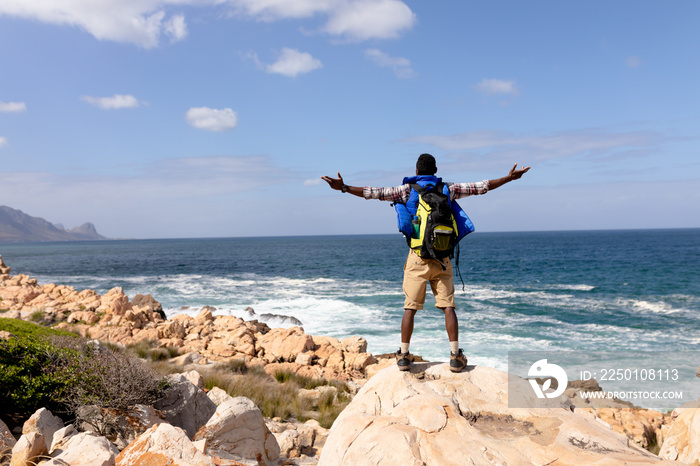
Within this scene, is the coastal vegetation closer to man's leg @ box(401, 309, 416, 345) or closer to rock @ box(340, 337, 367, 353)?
man's leg @ box(401, 309, 416, 345)

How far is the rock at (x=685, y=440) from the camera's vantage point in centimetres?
450

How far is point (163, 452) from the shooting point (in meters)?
3.97

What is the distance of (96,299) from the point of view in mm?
20016

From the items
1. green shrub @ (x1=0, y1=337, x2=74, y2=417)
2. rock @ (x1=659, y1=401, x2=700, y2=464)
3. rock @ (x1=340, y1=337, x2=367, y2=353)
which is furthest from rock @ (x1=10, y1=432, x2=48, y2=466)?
rock @ (x1=340, y1=337, x2=367, y2=353)

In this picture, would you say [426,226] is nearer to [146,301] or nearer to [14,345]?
[14,345]

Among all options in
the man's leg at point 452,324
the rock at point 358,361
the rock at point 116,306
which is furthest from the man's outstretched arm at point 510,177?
the rock at point 116,306

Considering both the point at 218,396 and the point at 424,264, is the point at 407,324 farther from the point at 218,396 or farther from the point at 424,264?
the point at 218,396

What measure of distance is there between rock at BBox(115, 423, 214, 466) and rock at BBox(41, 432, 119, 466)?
144 mm

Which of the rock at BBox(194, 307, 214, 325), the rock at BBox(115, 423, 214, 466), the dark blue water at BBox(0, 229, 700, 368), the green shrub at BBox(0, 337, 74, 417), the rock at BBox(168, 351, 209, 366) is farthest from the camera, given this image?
the dark blue water at BBox(0, 229, 700, 368)

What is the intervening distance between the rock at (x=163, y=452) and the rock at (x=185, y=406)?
1.71m

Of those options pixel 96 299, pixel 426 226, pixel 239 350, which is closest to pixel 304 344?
pixel 239 350

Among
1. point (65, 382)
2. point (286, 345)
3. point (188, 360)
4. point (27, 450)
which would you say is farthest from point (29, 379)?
point (286, 345)

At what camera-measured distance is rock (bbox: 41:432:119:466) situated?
401cm

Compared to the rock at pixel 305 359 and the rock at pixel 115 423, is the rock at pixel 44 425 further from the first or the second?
the rock at pixel 305 359
